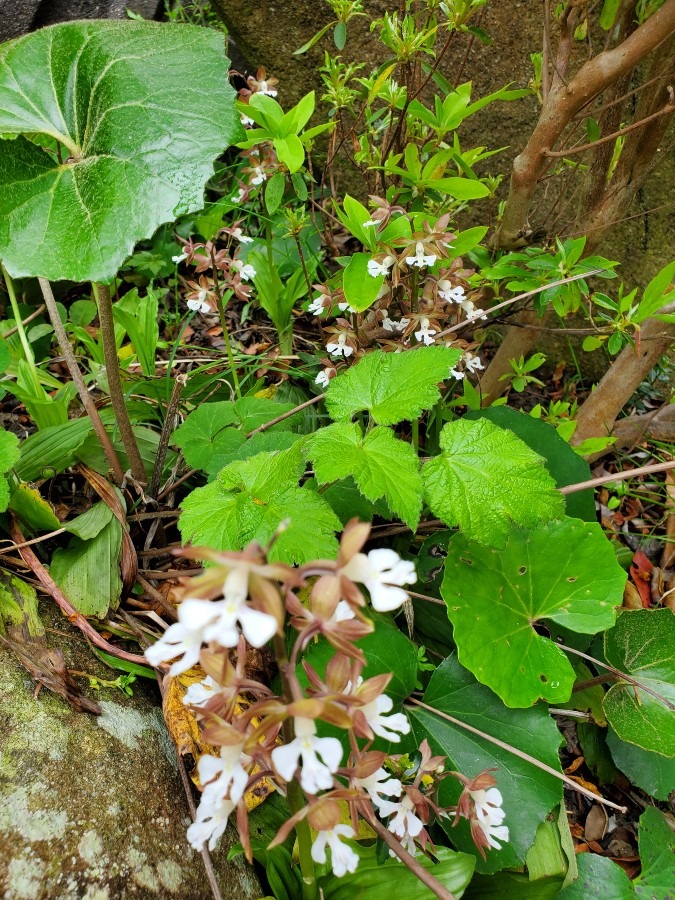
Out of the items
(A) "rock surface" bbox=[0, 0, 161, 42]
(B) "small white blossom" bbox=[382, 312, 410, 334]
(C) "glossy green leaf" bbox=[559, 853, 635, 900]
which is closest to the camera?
(C) "glossy green leaf" bbox=[559, 853, 635, 900]

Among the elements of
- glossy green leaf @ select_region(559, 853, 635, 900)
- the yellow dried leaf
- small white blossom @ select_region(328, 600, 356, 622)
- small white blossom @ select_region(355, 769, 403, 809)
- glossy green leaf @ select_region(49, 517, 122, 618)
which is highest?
small white blossom @ select_region(328, 600, 356, 622)

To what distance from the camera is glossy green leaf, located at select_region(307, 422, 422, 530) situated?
1.00 m

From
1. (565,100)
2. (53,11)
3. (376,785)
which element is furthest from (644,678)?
(53,11)

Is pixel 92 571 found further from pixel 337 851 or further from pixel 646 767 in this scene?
pixel 646 767

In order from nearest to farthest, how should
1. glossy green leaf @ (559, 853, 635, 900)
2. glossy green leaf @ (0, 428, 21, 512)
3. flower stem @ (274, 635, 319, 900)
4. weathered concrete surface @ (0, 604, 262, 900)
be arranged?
flower stem @ (274, 635, 319, 900) → weathered concrete surface @ (0, 604, 262, 900) → glossy green leaf @ (559, 853, 635, 900) → glossy green leaf @ (0, 428, 21, 512)

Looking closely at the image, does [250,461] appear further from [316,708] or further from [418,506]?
[316,708]

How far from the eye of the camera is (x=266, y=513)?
1.08m

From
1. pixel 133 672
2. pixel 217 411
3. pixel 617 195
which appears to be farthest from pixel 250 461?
pixel 617 195

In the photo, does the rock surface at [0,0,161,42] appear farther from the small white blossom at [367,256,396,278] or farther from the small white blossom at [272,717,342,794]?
the small white blossom at [272,717,342,794]

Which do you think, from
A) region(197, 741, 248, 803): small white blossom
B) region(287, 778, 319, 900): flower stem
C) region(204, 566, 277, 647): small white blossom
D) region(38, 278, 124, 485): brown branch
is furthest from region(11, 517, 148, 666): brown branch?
region(204, 566, 277, 647): small white blossom

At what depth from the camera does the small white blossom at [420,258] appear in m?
1.27

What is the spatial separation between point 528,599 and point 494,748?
1.00 feet

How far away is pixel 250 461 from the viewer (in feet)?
3.84

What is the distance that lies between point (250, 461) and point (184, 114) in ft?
2.14
